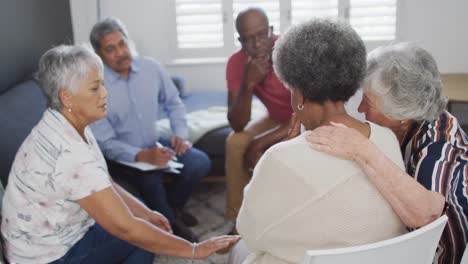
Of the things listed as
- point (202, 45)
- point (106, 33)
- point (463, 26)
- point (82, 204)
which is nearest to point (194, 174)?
point (106, 33)

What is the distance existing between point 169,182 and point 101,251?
0.98 m

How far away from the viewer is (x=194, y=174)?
8.17 ft

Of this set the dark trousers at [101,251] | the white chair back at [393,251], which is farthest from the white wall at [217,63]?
the white chair back at [393,251]

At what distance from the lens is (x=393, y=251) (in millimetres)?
1026

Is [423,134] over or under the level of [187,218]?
over

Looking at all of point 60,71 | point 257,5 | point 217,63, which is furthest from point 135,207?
point 257,5

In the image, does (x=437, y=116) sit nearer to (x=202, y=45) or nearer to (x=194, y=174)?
(x=194, y=174)

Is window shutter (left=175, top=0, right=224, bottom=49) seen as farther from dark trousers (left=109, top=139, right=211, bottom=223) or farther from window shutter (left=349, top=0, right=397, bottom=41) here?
dark trousers (left=109, top=139, right=211, bottom=223)

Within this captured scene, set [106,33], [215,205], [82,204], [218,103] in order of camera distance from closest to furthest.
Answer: [82,204] → [106,33] → [215,205] → [218,103]

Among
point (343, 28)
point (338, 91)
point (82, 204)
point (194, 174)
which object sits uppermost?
point (343, 28)

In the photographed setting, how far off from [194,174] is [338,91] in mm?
1414

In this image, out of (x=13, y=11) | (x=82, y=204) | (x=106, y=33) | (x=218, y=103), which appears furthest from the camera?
(x=218, y=103)

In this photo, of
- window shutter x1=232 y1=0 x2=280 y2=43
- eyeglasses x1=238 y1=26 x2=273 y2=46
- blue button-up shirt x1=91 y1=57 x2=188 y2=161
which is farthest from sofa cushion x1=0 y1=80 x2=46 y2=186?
window shutter x1=232 y1=0 x2=280 y2=43

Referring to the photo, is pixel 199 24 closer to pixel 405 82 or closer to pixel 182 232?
pixel 182 232
